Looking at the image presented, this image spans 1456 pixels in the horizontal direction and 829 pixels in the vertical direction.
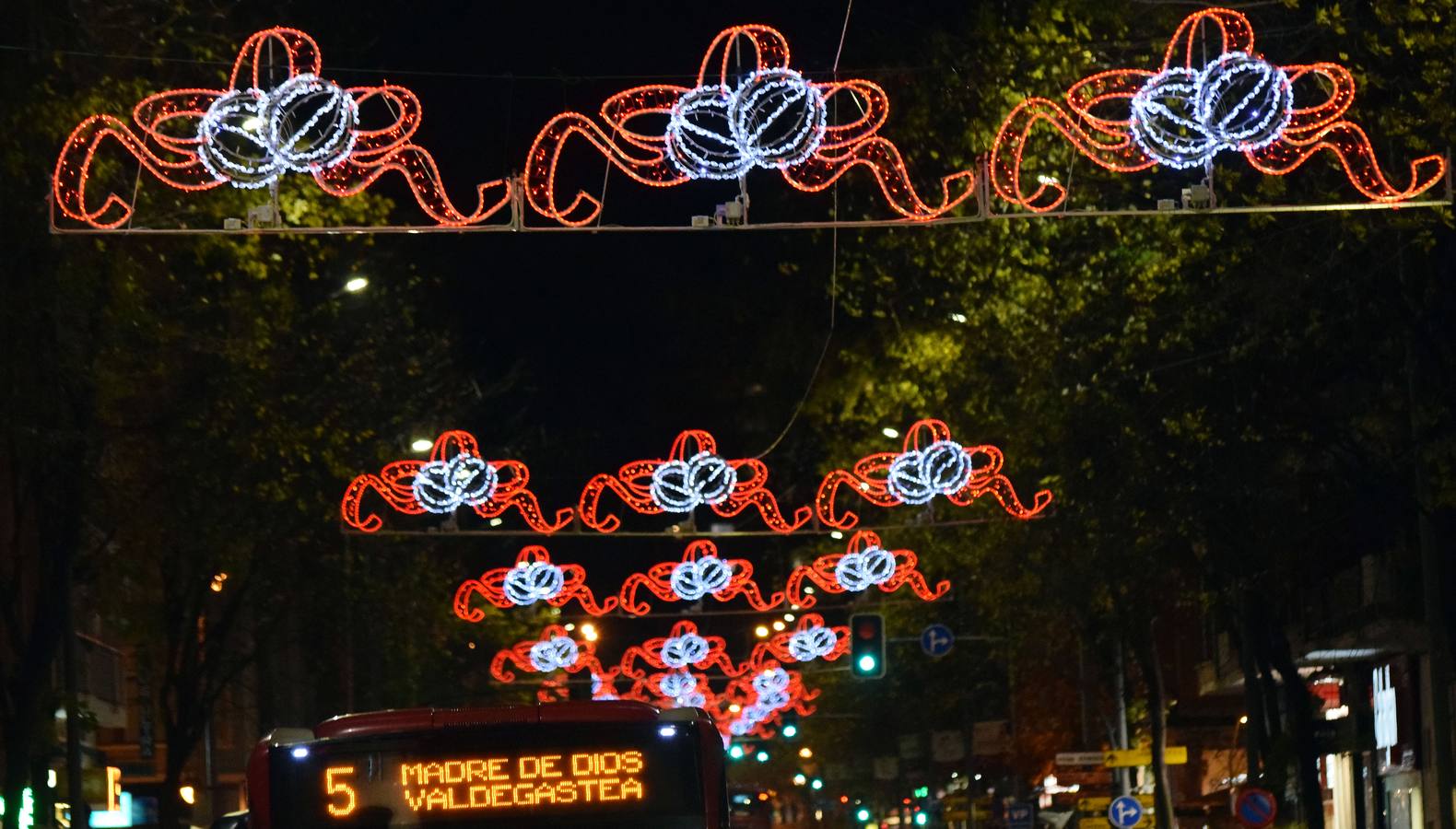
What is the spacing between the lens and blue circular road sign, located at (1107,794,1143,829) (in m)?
41.0

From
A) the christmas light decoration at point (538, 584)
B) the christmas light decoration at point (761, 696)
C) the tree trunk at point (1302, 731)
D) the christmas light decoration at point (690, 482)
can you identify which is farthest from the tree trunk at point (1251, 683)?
the christmas light decoration at point (761, 696)

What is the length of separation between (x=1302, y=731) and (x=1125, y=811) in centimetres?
968

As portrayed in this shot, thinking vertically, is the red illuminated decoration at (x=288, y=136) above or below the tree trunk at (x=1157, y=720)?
above

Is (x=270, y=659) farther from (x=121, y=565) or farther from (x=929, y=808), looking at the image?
(x=929, y=808)

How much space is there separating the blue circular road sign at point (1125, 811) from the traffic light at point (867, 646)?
4448mm

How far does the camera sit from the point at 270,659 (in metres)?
47.0

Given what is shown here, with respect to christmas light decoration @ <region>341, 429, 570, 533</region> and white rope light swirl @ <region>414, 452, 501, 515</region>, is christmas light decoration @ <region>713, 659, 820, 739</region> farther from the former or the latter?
white rope light swirl @ <region>414, 452, 501, 515</region>

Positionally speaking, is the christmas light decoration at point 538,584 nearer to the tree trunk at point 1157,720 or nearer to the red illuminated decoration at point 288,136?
the tree trunk at point 1157,720

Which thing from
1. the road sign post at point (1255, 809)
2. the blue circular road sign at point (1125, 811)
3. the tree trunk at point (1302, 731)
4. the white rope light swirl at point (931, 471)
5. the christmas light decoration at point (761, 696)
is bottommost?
the blue circular road sign at point (1125, 811)

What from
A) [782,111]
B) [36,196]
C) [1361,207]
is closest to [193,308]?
[36,196]

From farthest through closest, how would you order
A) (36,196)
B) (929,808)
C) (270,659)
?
(929,808) → (270,659) → (36,196)

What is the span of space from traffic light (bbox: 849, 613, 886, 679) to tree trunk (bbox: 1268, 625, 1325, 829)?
8263mm

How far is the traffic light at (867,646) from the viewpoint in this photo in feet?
132

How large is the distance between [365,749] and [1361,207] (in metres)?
7.66
